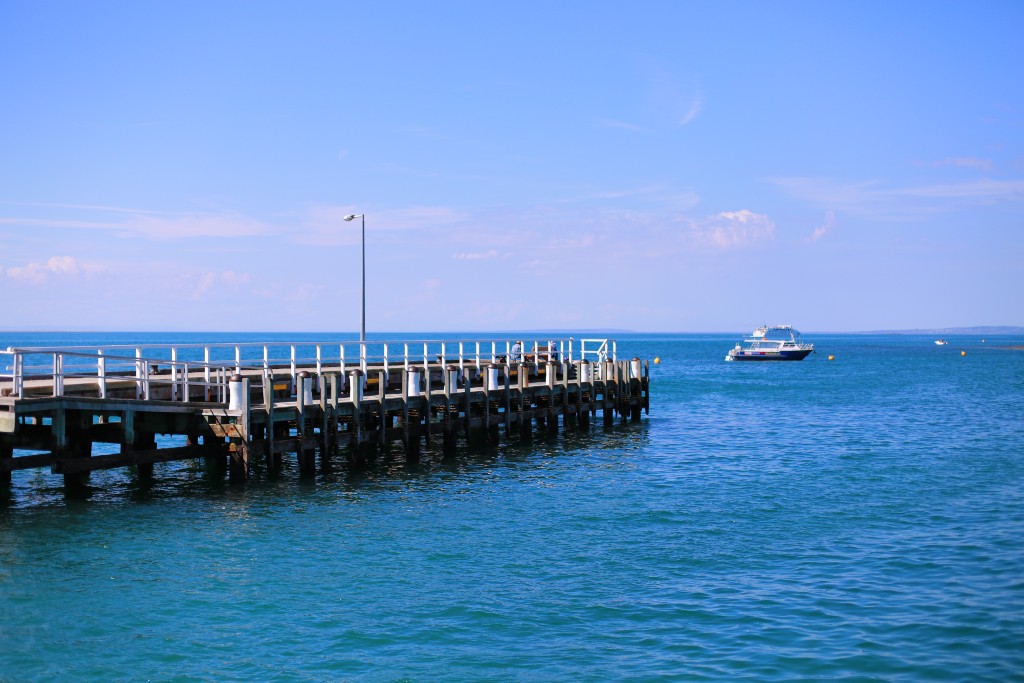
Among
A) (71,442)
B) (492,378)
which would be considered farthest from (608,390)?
(71,442)

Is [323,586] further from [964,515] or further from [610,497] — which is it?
[964,515]

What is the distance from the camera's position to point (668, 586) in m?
15.0

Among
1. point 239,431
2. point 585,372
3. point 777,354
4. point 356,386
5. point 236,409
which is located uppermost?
point 356,386

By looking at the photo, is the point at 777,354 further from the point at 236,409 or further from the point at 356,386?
the point at 236,409

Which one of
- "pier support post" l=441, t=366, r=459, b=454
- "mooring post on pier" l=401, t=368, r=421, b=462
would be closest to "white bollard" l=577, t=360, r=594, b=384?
"pier support post" l=441, t=366, r=459, b=454

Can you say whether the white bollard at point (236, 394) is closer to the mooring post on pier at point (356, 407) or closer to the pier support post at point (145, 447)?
the pier support post at point (145, 447)

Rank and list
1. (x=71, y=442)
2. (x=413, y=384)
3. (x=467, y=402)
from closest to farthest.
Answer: (x=71, y=442), (x=413, y=384), (x=467, y=402)

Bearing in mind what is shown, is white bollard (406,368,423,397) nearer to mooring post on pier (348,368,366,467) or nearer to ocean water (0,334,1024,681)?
mooring post on pier (348,368,366,467)

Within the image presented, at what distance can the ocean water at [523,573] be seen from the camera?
1195 centimetres

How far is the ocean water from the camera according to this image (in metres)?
11.9

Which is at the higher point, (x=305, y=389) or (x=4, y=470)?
(x=305, y=389)

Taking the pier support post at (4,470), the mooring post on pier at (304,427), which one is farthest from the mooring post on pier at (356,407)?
the pier support post at (4,470)

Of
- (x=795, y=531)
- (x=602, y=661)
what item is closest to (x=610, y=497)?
(x=795, y=531)

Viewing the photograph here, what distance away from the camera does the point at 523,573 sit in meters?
15.8
